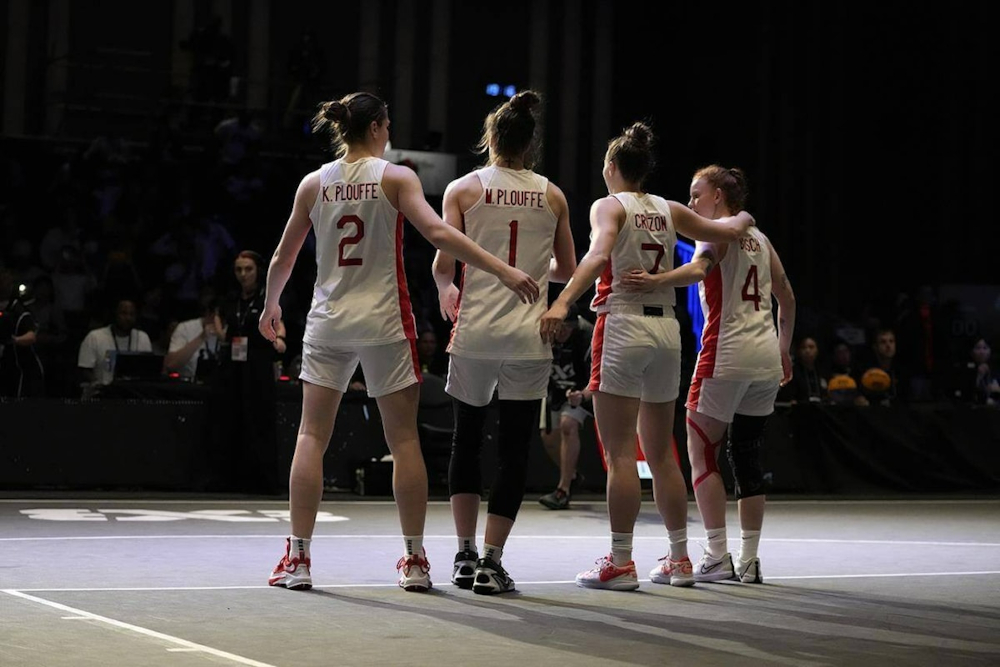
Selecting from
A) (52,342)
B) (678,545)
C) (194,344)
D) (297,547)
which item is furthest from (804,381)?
(297,547)

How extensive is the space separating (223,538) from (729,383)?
303cm

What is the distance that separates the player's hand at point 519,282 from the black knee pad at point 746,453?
151cm

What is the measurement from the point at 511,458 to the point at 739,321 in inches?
52.7

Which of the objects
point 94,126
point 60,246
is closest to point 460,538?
point 60,246

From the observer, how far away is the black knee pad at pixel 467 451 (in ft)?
19.4

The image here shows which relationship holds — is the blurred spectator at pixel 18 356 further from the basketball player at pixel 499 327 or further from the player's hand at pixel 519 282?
the player's hand at pixel 519 282

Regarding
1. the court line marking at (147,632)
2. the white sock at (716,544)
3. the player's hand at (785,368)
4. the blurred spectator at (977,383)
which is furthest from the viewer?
the blurred spectator at (977,383)

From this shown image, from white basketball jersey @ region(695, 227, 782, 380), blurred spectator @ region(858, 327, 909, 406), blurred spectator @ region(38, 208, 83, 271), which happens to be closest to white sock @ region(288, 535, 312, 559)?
white basketball jersey @ region(695, 227, 782, 380)

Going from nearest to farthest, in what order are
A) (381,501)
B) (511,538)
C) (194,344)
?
1. (511,538)
2. (381,501)
3. (194,344)

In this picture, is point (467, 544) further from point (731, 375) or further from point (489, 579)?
point (731, 375)

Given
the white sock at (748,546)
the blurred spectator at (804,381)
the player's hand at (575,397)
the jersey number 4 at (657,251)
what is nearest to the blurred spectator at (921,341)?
the blurred spectator at (804,381)

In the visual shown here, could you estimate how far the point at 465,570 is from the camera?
235 inches

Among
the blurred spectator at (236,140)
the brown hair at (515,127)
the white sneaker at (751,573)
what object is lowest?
the white sneaker at (751,573)

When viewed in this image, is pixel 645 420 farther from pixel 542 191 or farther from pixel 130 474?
pixel 130 474
